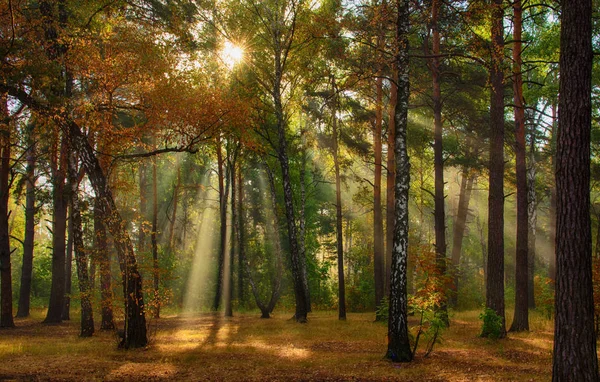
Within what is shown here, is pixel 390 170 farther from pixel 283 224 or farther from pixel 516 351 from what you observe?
pixel 283 224

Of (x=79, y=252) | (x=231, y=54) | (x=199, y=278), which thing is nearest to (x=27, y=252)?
(x=79, y=252)

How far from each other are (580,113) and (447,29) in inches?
417

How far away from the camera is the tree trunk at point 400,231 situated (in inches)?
372

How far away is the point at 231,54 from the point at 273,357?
11912 millimetres

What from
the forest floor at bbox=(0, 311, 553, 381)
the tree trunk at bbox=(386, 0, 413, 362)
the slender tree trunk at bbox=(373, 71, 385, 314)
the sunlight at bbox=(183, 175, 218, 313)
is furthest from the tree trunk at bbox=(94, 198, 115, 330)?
the sunlight at bbox=(183, 175, 218, 313)

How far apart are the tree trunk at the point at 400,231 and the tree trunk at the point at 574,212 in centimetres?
375

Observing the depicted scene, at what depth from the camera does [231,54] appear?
1800 centimetres

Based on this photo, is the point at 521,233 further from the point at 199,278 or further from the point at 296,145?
the point at 199,278

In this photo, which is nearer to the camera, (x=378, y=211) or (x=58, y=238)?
(x=58, y=238)

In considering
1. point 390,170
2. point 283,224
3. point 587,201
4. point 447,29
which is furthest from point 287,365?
point 283,224

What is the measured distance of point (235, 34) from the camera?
58.1 ft

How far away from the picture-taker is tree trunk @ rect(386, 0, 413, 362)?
31.0ft

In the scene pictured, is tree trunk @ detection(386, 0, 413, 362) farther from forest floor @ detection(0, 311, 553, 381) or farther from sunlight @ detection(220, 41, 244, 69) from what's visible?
sunlight @ detection(220, 41, 244, 69)

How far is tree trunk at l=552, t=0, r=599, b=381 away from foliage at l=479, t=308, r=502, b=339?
21.7 feet
